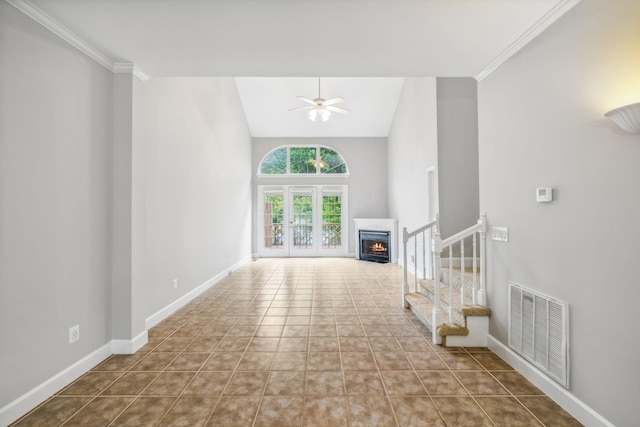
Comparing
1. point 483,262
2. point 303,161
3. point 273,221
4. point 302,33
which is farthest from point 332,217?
point 302,33

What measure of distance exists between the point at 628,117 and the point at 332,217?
7.07m

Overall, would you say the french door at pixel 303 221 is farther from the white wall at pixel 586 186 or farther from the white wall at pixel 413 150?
the white wall at pixel 586 186

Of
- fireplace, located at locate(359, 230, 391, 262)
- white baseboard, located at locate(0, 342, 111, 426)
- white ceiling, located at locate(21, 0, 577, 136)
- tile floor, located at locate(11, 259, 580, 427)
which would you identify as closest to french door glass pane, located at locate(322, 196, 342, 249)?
fireplace, located at locate(359, 230, 391, 262)

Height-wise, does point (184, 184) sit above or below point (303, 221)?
above

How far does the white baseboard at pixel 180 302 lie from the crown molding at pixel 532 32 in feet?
13.6

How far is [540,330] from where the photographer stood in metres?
2.21

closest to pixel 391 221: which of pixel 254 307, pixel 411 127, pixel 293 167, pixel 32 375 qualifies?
pixel 411 127

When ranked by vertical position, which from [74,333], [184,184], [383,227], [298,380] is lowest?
[298,380]

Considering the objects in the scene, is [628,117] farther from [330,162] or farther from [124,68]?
[330,162]

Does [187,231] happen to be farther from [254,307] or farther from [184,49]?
[184,49]

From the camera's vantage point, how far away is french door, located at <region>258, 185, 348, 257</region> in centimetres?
836

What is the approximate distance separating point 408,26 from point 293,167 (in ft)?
21.0

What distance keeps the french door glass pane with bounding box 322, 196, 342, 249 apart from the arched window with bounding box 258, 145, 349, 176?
736mm

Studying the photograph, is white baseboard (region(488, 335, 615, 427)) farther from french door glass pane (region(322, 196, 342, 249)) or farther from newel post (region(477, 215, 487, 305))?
french door glass pane (region(322, 196, 342, 249))
